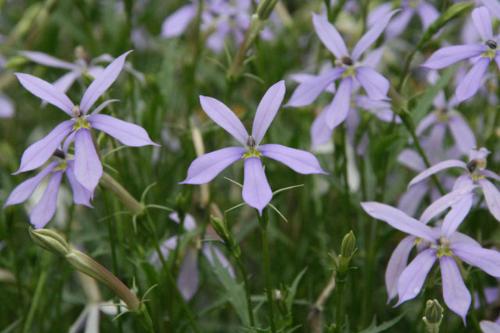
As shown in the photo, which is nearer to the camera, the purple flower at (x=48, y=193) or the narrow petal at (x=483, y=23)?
the purple flower at (x=48, y=193)

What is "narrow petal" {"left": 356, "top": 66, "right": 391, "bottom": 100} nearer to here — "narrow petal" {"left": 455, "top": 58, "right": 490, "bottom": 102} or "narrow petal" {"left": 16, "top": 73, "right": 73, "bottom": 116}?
"narrow petal" {"left": 455, "top": 58, "right": 490, "bottom": 102}

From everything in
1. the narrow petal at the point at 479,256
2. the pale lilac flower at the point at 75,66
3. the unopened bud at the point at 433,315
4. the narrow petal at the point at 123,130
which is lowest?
the unopened bud at the point at 433,315

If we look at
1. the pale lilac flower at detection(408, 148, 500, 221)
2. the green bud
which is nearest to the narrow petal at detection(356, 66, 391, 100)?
the pale lilac flower at detection(408, 148, 500, 221)

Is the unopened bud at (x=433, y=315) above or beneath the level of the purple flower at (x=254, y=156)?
beneath

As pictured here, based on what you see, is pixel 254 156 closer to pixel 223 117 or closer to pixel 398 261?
pixel 223 117

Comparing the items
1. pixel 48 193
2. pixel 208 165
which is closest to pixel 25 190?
pixel 48 193

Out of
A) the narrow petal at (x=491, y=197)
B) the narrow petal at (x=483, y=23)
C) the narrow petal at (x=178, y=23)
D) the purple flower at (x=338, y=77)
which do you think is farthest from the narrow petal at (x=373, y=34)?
the narrow petal at (x=178, y=23)

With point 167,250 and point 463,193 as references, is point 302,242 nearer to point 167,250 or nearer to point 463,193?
point 167,250

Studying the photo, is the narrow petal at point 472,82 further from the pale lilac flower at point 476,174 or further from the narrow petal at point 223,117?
the narrow petal at point 223,117
